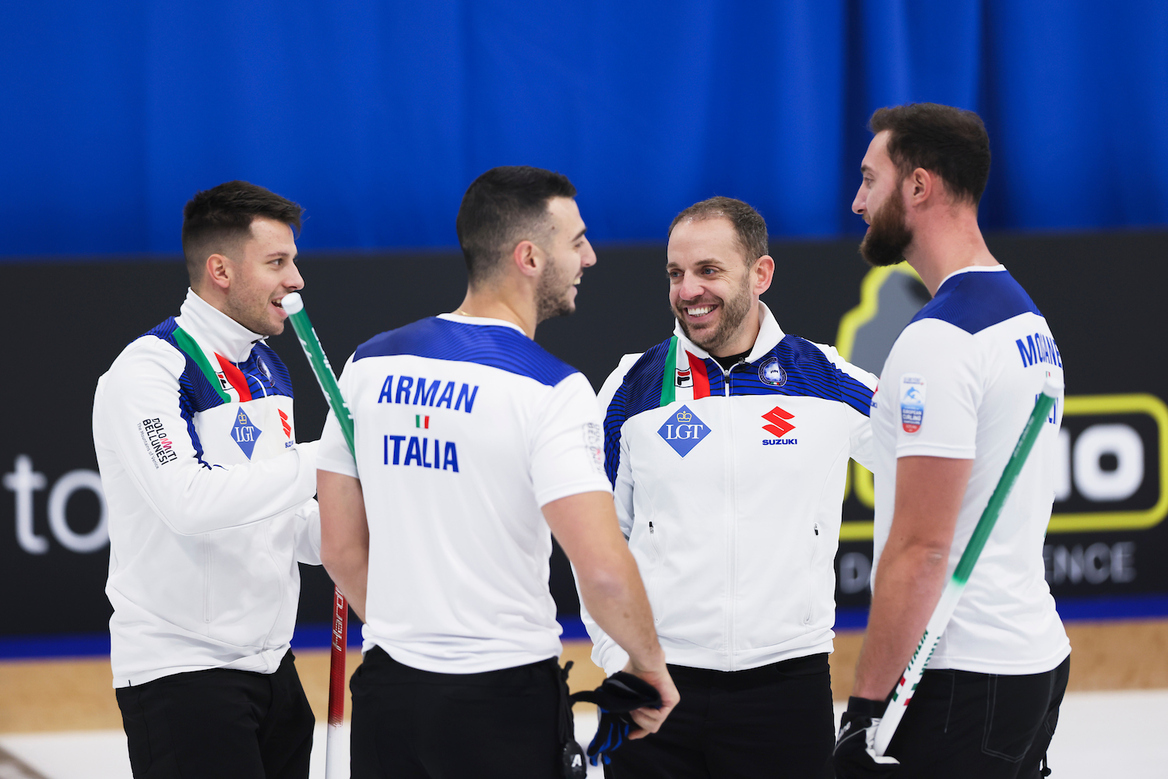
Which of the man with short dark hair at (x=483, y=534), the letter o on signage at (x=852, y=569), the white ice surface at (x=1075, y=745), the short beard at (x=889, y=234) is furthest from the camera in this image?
the letter o on signage at (x=852, y=569)

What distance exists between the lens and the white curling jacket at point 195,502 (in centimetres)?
210

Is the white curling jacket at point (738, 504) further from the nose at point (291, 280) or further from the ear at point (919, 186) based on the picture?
the nose at point (291, 280)

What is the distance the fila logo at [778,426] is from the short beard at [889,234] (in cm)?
42

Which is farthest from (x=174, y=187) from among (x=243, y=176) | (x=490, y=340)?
(x=490, y=340)

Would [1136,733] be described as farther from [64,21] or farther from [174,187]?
[64,21]

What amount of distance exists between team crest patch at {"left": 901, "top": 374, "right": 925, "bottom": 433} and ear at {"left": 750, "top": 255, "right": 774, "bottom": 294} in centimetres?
67

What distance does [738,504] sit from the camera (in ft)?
7.18

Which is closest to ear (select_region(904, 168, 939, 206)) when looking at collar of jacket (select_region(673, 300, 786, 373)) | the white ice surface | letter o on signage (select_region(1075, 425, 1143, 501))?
collar of jacket (select_region(673, 300, 786, 373))

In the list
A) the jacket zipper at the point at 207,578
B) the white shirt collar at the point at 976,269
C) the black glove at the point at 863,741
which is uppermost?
the white shirt collar at the point at 976,269

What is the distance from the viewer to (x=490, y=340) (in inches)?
68.2

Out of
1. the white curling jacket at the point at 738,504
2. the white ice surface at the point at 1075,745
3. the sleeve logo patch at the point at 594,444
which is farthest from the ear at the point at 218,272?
the white ice surface at the point at 1075,745

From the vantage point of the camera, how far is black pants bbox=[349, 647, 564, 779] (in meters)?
1.70

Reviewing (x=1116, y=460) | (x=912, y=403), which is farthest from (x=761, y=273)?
(x=1116, y=460)

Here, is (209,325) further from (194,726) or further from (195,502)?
(194,726)
